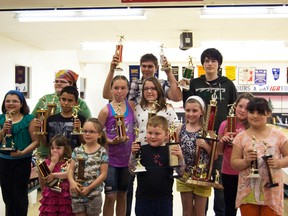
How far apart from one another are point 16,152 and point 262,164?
2.03 m

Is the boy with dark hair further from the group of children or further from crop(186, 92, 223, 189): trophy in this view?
crop(186, 92, 223, 189): trophy

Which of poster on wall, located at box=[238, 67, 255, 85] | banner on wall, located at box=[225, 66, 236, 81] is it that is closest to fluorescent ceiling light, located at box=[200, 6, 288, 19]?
banner on wall, located at box=[225, 66, 236, 81]

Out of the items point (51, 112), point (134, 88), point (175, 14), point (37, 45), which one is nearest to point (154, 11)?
point (175, 14)

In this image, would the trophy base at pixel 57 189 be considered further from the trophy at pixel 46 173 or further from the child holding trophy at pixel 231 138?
the child holding trophy at pixel 231 138

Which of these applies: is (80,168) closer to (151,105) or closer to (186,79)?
(151,105)

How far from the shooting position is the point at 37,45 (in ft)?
28.1

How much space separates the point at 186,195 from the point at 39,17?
13.9 ft

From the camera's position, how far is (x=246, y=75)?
11312mm

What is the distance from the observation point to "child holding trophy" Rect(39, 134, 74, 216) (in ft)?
9.62

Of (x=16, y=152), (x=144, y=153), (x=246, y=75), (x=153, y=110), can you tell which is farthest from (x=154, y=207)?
(x=246, y=75)

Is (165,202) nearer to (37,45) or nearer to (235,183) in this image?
(235,183)

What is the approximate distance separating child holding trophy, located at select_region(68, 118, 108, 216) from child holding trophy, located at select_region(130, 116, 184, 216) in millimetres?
265

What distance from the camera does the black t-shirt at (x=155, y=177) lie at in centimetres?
261

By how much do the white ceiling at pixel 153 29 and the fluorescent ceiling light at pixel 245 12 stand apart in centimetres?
22
